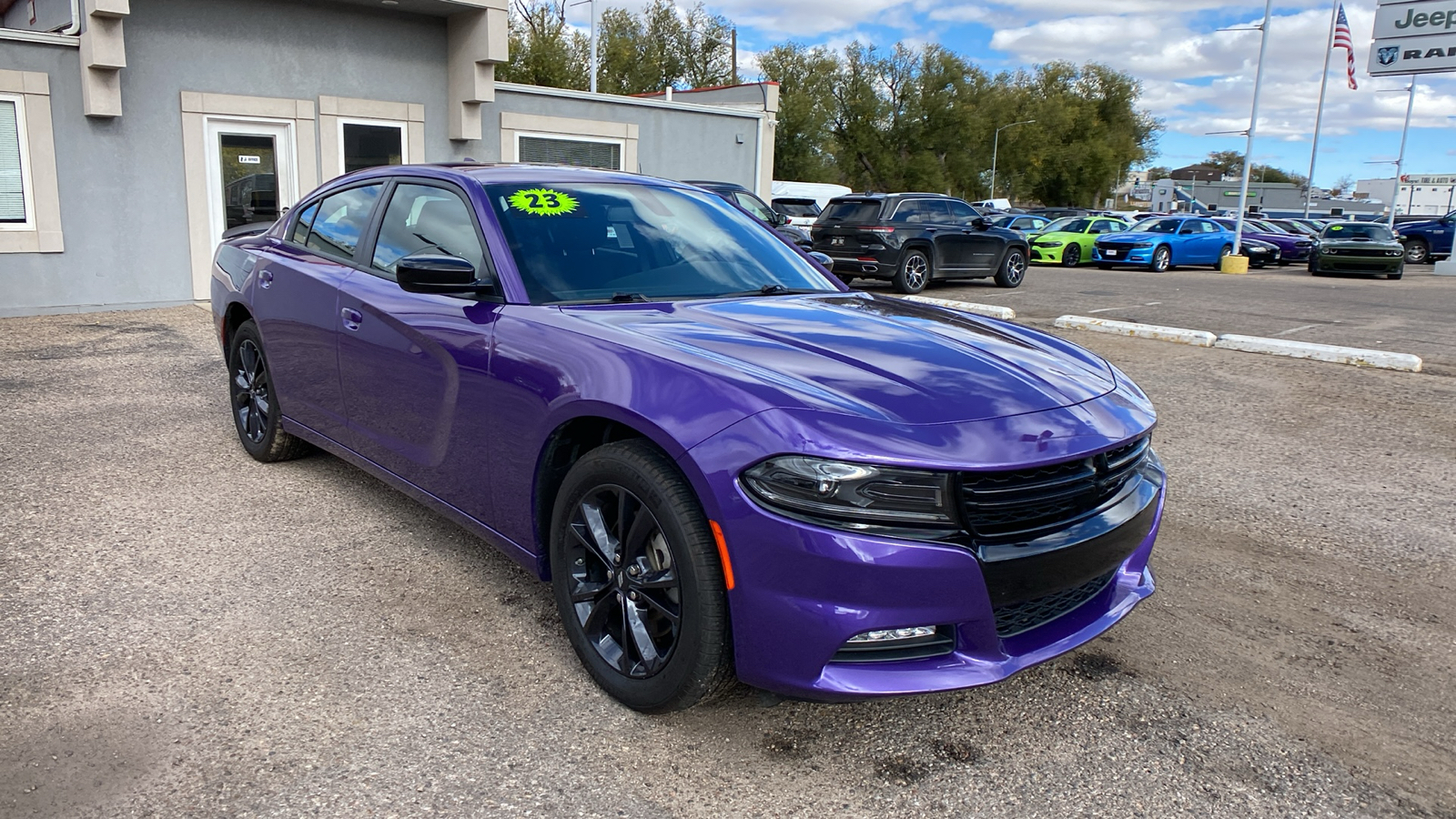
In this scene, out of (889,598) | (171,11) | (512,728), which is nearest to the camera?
(889,598)

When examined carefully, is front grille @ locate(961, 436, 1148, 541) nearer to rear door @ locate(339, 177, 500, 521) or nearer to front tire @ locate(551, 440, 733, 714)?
front tire @ locate(551, 440, 733, 714)

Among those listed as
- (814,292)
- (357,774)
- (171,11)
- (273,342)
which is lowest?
(357,774)

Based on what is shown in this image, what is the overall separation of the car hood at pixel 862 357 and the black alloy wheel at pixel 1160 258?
932 inches

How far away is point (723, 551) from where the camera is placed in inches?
96.3

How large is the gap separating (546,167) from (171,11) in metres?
10.1

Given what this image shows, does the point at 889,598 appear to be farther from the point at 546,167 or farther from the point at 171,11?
the point at 171,11

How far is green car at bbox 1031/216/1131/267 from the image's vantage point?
27375mm

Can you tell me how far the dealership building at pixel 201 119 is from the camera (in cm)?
1096

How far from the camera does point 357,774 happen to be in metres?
2.53

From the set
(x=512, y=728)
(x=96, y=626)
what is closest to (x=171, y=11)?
(x=96, y=626)

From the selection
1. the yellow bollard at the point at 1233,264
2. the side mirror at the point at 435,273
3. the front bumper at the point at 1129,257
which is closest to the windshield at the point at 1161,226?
the front bumper at the point at 1129,257

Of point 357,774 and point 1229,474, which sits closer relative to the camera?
point 357,774

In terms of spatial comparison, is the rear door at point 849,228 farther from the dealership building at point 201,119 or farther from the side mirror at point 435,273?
the side mirror at point 435,273

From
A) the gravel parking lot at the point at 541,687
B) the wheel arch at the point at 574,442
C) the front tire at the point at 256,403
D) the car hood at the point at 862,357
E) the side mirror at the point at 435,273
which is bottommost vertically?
the gravel parking lot at the point at 541,687
